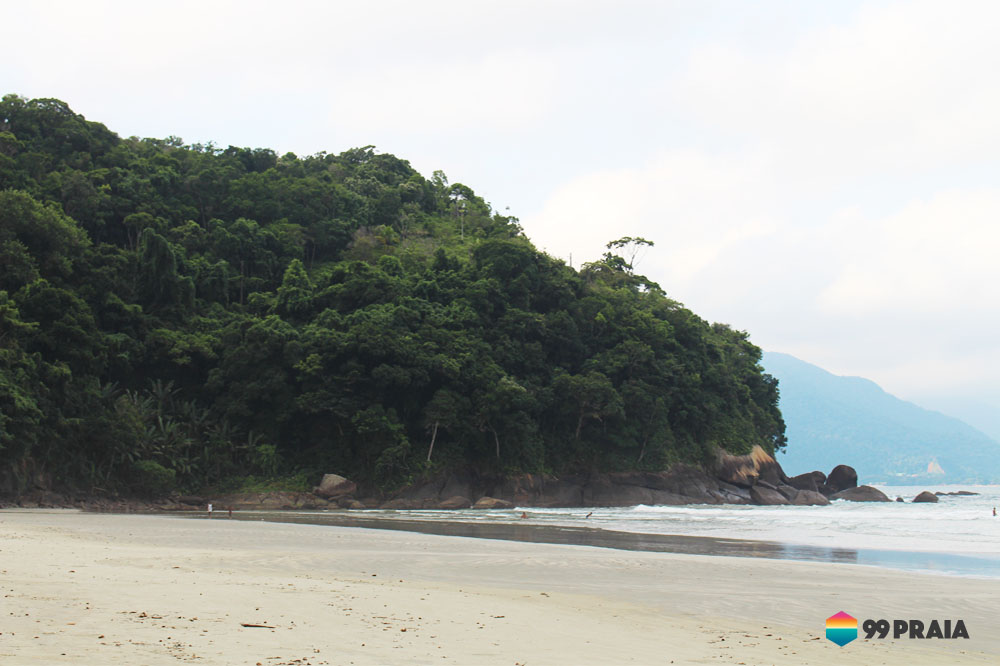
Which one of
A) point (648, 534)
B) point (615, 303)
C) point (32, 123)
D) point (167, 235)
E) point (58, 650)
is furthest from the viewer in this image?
point (615, 303)

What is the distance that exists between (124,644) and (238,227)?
5407 centimetres

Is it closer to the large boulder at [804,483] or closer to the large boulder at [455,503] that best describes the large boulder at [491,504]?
the large boulder at [455,503]

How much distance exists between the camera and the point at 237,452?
45.8 meters

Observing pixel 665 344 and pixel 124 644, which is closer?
pixel 124 644

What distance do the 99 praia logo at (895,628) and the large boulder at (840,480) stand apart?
66.2 meters

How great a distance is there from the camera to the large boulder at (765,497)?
56969 millimetres

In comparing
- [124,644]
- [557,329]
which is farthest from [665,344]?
[124,644]

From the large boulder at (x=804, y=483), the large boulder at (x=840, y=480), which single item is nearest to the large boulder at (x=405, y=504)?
the large boulder at (x=804, y=483)

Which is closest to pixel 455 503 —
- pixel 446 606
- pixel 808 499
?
pixel 808 499

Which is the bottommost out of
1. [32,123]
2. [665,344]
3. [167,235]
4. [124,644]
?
[124,644]

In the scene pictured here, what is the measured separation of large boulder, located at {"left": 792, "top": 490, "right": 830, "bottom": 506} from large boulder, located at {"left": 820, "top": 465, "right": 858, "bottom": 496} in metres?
12.0

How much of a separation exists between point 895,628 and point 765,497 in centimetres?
5064

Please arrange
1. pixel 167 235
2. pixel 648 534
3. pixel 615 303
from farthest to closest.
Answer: pixel 615 303, pixel 167 235, pixel 648 534

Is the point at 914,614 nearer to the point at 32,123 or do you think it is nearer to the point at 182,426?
the point at 182,426
